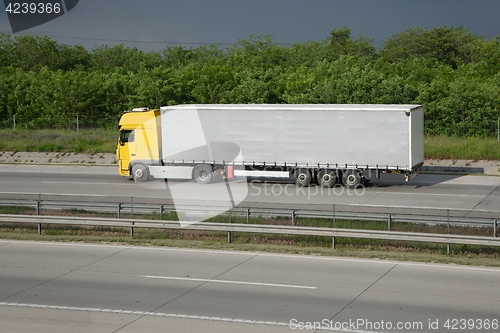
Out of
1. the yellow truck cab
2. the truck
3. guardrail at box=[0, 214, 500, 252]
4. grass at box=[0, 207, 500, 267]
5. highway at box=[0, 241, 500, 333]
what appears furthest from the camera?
the yellow truck cab

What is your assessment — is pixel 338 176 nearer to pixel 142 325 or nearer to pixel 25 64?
pixel 142 325

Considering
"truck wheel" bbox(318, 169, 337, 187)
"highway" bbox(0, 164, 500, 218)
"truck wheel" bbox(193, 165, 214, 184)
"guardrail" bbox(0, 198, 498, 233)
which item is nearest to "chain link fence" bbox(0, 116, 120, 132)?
"highway" bbox(0, 164, 500, 218)

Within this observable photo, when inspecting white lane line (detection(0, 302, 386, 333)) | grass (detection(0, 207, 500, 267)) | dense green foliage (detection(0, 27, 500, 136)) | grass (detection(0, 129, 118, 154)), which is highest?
dense green foliage (detection(0, 27, 500, 136))

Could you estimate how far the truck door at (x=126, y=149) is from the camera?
32469 mm

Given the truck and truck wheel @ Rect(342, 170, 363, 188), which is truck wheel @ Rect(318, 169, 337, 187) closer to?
the truck

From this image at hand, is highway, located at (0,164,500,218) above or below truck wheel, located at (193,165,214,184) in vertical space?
below

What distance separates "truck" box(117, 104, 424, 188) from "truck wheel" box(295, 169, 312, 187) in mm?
44

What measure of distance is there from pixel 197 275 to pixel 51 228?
7.31 metres

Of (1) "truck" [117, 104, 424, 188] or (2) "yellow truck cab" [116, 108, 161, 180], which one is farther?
(2) "yellow truck cab" [116, 108, 161, 180]

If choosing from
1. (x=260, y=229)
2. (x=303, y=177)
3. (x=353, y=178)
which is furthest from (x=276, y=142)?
(x=260, y=229)

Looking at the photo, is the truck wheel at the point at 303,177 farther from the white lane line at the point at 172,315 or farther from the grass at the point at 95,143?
the white lane line at the point at 172,315

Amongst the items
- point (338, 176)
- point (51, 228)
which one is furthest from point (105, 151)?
point (51, 228)

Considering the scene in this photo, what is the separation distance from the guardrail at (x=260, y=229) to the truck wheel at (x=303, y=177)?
11.5 metres

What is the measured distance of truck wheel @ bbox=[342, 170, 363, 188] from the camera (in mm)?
29047
